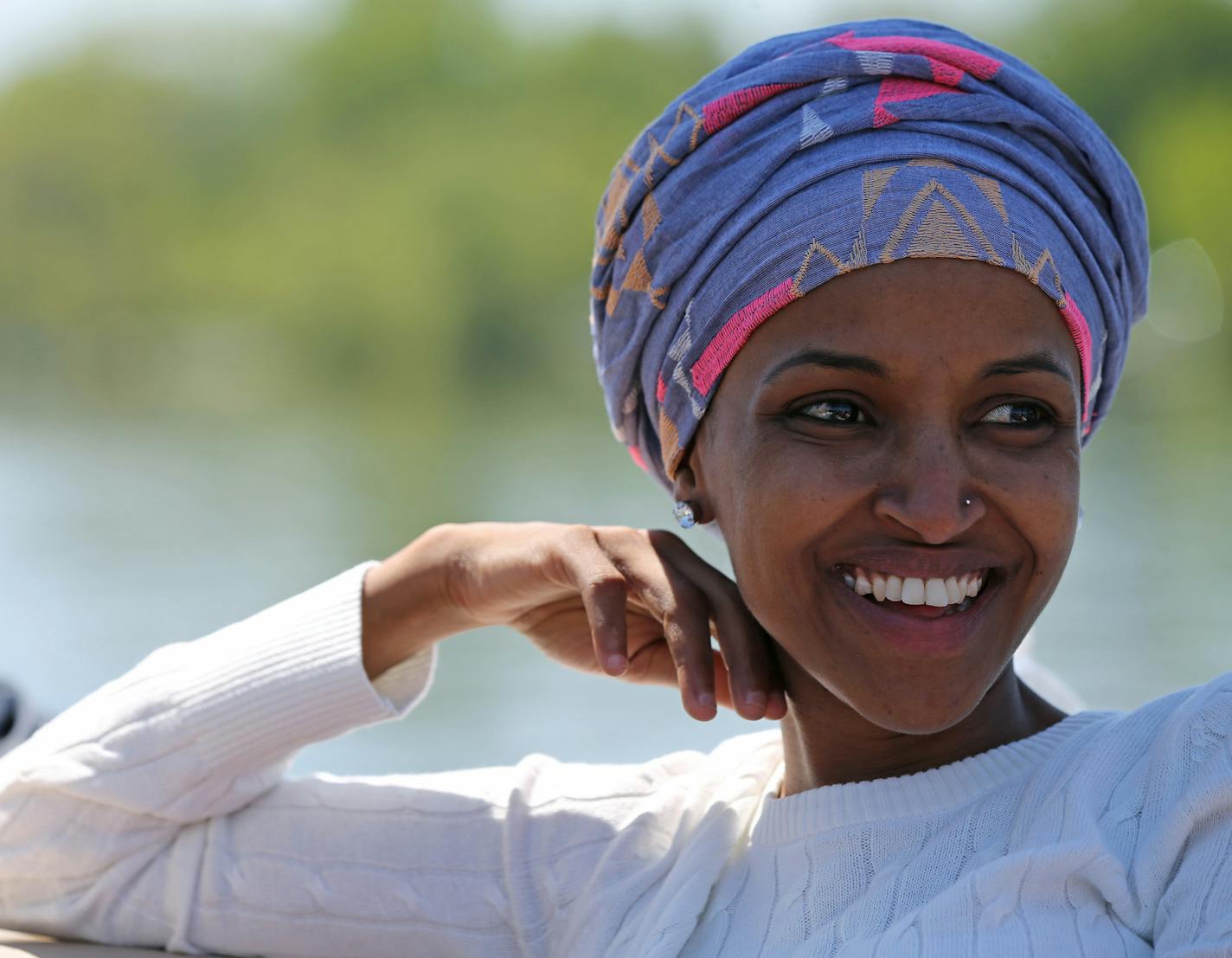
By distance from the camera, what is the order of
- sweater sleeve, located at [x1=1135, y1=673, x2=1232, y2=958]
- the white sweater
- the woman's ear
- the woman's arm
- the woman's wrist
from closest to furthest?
sweater sleeve, located at [x1=1135, y1=673, x2=1232, y2=958] < the white sweater < the woman's ear < the woman's arm < the woman's wrist

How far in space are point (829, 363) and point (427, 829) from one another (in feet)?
2.85

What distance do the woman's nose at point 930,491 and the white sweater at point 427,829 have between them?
29 centimetres

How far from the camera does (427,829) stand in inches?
82.3

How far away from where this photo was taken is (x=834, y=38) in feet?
6.02

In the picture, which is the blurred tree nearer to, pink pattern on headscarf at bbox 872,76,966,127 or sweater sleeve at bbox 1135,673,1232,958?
pink pattern on headscarf at bbox 872,76,966,127

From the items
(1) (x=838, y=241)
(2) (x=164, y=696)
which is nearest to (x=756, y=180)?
(1) (x=838, y=241)

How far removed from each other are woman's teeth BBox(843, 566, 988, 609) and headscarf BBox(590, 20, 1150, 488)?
306 millimetres

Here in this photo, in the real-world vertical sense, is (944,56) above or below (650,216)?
above

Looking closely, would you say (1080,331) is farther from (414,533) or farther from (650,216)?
(414,533)

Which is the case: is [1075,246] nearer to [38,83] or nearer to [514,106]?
[514,106]

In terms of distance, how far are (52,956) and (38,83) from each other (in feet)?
77.2

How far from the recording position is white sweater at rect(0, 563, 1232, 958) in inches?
67.4

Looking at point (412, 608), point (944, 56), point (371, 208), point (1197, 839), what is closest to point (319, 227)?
point (371, 208)

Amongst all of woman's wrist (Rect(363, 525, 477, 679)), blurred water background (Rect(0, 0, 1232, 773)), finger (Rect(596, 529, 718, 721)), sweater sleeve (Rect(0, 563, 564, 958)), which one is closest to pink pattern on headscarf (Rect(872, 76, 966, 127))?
finger (Rect(596, 529, 718, 721))
